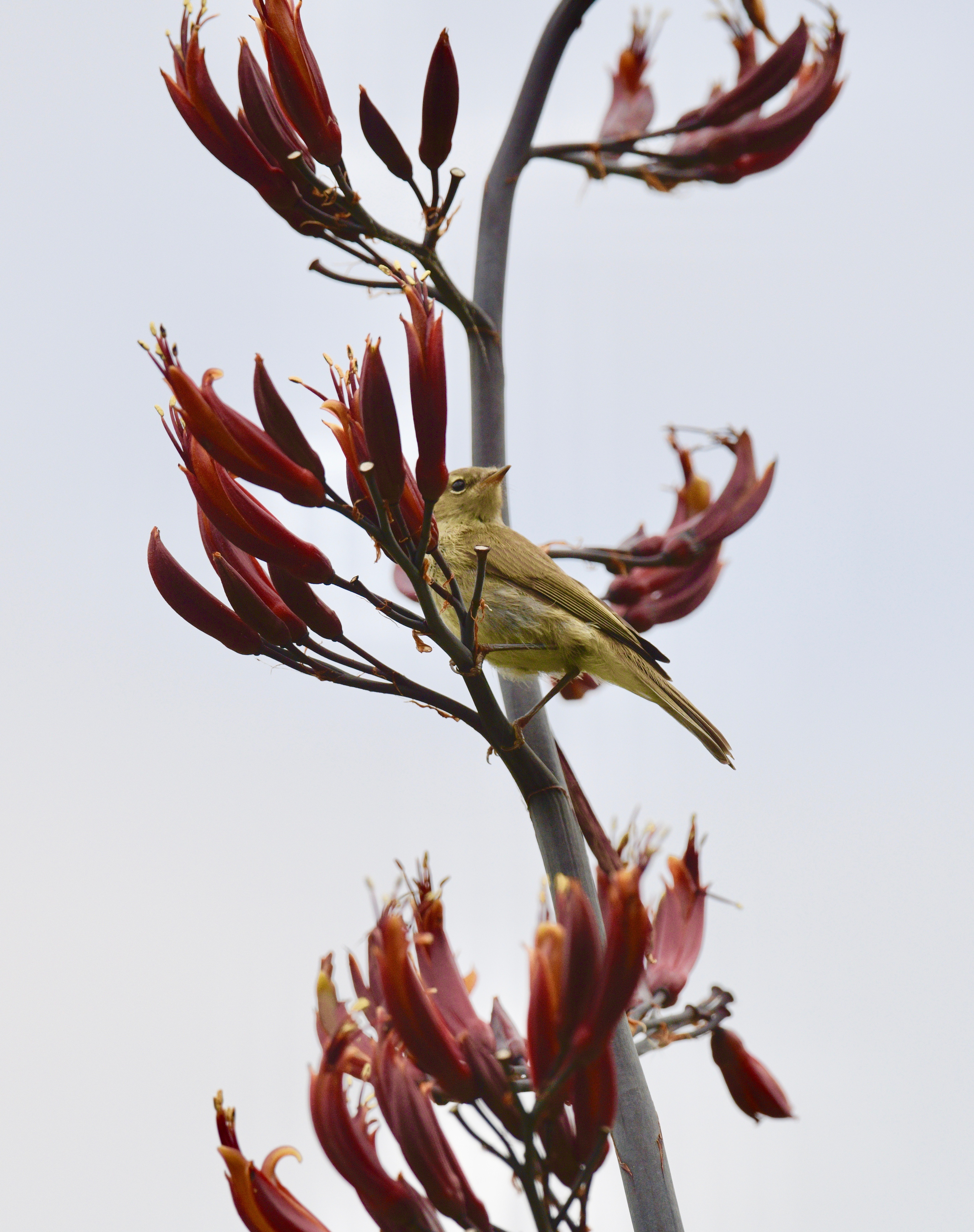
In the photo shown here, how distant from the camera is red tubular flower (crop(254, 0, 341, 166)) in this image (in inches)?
79.1

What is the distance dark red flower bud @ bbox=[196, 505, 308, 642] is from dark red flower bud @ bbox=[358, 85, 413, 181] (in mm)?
780

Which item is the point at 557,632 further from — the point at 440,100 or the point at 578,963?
the point at 578,963

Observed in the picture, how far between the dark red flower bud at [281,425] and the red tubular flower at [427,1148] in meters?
0.83

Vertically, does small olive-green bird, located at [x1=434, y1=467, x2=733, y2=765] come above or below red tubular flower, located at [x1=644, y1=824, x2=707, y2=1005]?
above

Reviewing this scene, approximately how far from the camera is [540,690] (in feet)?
8.16

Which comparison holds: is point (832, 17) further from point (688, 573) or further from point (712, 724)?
point (712, 724)

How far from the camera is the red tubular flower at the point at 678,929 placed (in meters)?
2.28

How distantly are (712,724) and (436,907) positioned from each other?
898mm

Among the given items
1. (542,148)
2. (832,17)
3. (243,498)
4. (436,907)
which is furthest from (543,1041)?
(832,17)

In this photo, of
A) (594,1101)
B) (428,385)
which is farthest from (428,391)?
(594,1101)

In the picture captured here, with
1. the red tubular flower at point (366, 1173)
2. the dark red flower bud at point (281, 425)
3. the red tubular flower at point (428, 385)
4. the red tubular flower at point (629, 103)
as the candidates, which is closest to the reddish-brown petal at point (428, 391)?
the red tubular flower at point (428, 385)

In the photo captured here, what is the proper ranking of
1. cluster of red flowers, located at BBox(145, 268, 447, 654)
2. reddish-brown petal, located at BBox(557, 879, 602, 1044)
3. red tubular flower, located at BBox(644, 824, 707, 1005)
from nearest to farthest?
reddish-brown petal, located at BBox(557, 879, 602, 1044) → cluster of red flowers, located at BBox(145, 268, 447, 654) → red tubular flower, located at BBox(644, 824, 707, 1005)

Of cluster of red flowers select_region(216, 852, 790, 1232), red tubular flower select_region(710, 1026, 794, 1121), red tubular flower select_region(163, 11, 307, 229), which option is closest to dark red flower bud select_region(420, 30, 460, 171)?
red tubular flower select_region(163, 11, 307, 229)

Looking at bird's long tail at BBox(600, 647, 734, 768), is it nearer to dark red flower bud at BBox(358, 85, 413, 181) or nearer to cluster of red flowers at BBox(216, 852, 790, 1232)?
cluster of red flowers at BBox(216, 852, 790, 1232)
